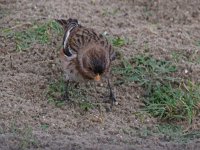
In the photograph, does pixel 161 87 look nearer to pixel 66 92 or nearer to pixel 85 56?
pixel 85 56

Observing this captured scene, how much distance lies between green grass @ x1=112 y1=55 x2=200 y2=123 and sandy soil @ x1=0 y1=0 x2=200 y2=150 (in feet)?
0.39

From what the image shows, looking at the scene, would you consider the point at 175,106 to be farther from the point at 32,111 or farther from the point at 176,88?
the point at 32,111

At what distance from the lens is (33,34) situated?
9992mm

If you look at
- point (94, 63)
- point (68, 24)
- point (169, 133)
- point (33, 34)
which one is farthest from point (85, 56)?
point (33, 34)

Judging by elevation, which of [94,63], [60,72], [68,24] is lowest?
[60,72]

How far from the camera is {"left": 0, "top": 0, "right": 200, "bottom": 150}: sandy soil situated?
7.96 meters

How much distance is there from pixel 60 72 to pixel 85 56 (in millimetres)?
701

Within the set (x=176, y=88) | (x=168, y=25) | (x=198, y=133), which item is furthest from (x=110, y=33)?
(x=198, y=133)

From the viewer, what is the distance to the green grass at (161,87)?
852 centimetres

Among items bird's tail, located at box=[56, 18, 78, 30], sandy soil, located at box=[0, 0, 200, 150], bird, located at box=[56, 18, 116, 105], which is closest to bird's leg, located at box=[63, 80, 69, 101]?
bird, located at box=[56, 18, 116, 105]

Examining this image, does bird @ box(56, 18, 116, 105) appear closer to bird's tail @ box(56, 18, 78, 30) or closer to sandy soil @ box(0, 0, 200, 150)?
bird's tail @ box(56, 18, 78, 30)

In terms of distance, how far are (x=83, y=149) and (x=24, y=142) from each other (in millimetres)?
613

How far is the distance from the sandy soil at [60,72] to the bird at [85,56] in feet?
1.14

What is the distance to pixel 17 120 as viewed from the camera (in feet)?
27.1
